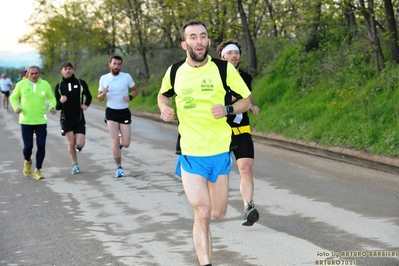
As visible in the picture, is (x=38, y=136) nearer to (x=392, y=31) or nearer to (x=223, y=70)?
(x=223, y=70)

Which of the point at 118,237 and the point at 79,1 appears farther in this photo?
the point at 79,1

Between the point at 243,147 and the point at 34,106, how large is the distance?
560 cm

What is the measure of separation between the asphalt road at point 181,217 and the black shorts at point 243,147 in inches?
28.7

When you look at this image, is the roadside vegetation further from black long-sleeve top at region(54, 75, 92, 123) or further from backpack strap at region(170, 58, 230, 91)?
backpack strap at region(170, 58, 230, 91)

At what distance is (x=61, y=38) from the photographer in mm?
61656

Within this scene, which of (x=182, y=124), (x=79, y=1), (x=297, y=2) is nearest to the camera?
(x=182, y=124)

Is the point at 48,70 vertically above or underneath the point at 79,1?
underneath

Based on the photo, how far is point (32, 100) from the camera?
44.0 ft

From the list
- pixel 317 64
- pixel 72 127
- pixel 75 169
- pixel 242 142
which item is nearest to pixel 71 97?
pixel 72 127

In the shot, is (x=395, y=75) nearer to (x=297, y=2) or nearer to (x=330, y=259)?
(x=297, y=2)

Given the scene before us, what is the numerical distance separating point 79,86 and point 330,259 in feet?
25.6

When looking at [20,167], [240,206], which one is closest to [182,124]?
[240,206]

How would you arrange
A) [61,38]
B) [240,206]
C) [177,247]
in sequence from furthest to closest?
1. [61,38]
2. [240,206]
3. [177,247]

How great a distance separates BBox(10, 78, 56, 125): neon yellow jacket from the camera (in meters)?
13.4
